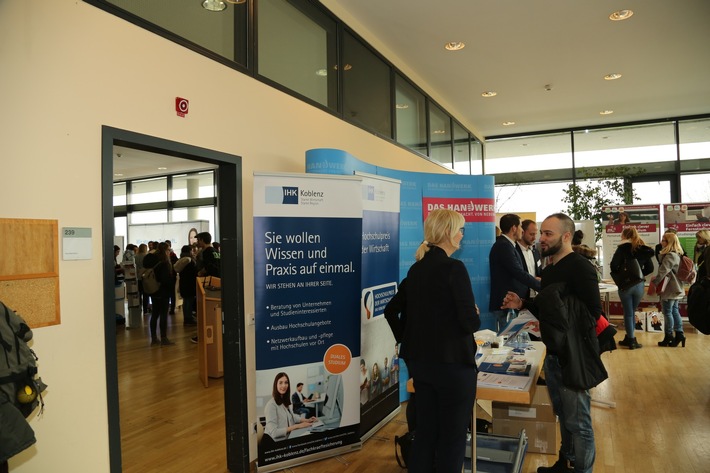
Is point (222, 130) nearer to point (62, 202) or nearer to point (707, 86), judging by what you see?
point (62, 202)

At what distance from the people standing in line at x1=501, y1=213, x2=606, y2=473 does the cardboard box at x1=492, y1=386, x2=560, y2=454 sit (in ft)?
1.72

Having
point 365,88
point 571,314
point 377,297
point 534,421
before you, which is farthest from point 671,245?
point 571,314

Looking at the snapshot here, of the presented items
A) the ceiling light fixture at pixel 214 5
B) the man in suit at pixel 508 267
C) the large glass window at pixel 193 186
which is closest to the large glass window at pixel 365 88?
the ceiling light fixture at pixel 214 5

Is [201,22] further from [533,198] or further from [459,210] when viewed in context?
[533,198]

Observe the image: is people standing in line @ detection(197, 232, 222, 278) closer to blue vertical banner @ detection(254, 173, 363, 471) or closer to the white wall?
blue vertical banner @ detection(254, 173, 363, 471)

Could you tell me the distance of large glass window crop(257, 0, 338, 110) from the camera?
3.60 metres

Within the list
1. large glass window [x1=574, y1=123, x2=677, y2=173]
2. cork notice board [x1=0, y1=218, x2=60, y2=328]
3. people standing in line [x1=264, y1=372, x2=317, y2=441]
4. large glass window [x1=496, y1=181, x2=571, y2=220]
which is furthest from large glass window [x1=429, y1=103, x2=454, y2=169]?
cork notice board [x1=0, y1=218, x2=60, y2=328]

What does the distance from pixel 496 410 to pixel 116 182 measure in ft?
38.8

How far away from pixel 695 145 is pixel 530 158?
2.85 m

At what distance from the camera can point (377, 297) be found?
3738 millimetres

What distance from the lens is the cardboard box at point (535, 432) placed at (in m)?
3.29

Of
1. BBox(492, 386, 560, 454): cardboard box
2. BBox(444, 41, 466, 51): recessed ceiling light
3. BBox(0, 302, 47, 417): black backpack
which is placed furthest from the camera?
BBox(444, 41, 466, 51): recessed ceiling light

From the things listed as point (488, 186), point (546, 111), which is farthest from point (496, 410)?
point (546, 111)

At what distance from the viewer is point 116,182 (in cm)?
1238
